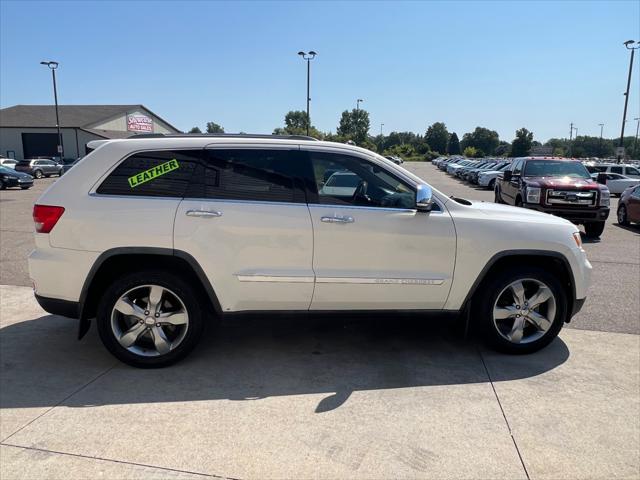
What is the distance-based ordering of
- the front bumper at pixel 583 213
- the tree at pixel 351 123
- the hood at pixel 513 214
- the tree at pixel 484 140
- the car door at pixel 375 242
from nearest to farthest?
the car door at pixel 375 242 → the hood at pixel 513 214 → the front bumper at pixel 583 213 → the tree at pixel 351 123 → the tree at pixel 484 140

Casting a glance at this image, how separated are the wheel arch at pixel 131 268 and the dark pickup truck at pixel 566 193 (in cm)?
923

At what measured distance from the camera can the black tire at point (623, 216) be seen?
1348cm

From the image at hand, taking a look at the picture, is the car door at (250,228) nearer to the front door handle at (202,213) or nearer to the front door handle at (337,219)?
the front door handle at (202,213)

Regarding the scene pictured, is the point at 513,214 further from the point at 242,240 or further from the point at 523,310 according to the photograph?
the point at 242,240

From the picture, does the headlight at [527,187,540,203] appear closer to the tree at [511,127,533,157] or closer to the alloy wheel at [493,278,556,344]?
the alloy wheel at [493,278,556,344]

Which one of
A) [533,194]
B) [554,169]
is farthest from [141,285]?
[554,169]

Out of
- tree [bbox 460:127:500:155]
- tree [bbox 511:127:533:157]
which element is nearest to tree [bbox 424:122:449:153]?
tree [bbox 460:127:500:155]

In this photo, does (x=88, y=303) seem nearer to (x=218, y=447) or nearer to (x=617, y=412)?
(x=218, y=447)

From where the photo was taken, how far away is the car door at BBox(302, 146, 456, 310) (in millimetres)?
3809

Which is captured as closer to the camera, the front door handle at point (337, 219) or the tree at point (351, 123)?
the front door handle at point (337, 219)

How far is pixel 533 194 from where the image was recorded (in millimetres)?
11148

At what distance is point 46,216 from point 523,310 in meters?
3.94

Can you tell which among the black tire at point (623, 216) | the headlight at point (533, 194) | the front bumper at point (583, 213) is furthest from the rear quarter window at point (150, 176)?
the black tire at point (623, 216)

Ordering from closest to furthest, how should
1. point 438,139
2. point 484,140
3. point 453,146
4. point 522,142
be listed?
point 522,142
point 453,146
point 438,139
point 484,140
